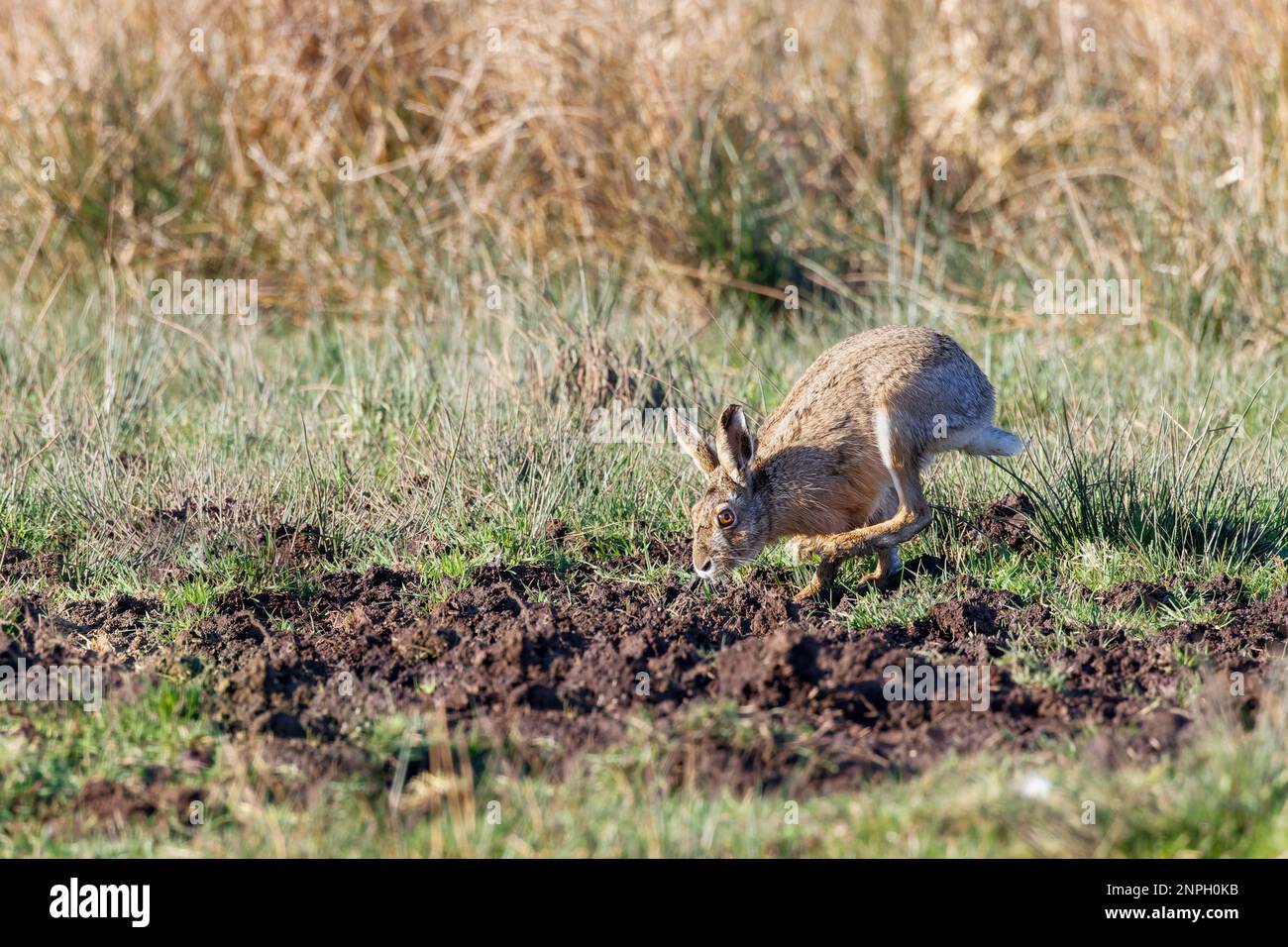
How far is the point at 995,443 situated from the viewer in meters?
5.82

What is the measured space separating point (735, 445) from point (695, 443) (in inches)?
8.4

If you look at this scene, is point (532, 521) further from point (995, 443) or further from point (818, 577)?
point (995, 443)

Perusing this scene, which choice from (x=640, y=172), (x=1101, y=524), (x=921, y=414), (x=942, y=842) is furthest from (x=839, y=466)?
(x=640, y=172)

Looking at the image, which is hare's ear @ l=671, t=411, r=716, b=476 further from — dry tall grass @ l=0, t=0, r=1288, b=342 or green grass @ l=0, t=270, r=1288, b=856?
dry tall grass @ l=0, t=0, r=1288, b=342

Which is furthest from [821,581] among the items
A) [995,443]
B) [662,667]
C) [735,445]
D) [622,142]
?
[622,142]

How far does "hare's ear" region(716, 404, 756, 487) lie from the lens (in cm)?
548

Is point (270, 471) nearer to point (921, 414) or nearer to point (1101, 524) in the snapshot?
point (921, 414)

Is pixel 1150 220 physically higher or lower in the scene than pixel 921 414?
higher

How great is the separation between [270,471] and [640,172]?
404 cm

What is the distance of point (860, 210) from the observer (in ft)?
33.0

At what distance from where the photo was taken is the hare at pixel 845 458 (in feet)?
18.2

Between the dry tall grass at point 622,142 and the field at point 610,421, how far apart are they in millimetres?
38

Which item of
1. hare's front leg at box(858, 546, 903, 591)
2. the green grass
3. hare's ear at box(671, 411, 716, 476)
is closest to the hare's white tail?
the green grass
